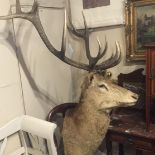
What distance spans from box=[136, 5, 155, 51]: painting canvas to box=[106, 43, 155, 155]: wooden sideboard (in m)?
0.47

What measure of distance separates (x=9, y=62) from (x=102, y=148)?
1.15 meters

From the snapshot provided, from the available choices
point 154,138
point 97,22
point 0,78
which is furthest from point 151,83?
point 0,78

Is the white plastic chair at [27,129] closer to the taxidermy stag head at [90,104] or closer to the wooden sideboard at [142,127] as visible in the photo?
the taxidermy stag head at [90,104]

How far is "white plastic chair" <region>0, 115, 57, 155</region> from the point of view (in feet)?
5.33

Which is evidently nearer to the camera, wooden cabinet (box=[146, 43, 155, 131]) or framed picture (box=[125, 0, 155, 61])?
wooden cabinet (box=[146, 43, 155, 131])

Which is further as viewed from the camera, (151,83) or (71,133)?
(71,133)

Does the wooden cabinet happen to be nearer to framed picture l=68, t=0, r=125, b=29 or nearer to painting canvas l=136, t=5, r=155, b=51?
painting canvas l=136, t=5, r=155, b=51

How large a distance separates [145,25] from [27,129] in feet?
4.03

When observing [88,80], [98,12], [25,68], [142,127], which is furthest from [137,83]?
[25,68]

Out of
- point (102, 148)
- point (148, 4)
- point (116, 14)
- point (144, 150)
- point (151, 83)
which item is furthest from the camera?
point (102, 148)

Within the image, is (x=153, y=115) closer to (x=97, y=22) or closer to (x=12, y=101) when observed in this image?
(x=97, y=22)

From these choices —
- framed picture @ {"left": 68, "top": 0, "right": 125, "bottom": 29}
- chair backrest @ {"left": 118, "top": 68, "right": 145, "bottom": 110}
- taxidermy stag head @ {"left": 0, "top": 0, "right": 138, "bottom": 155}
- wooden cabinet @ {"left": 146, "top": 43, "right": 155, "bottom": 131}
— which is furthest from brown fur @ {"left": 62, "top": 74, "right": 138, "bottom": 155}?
framed picture @ {"left": 68, "top": 0, "right": 125, "bottom": 29}

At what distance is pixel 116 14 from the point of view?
219 cm

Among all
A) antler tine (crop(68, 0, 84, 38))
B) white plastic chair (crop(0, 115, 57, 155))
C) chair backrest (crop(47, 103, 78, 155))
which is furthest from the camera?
antler tine (crop(68, 0, 84, 38))
